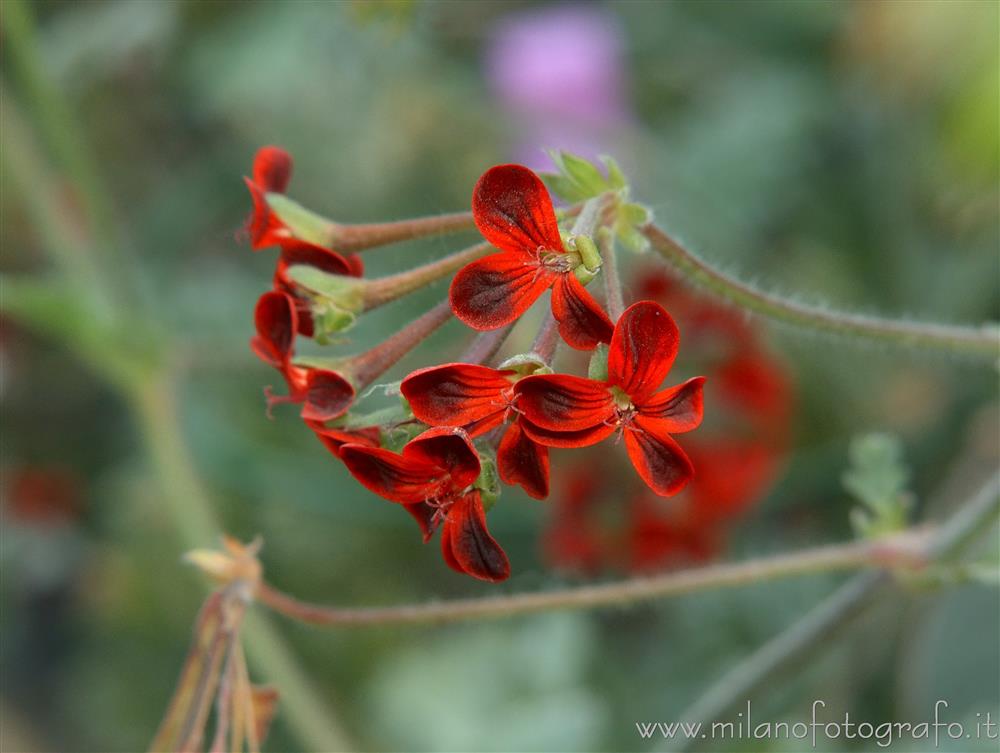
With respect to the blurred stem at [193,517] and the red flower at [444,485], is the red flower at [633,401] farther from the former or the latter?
the blurred stem at [193,517]

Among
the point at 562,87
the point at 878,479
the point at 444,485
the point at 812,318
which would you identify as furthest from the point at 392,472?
the point at 562,87

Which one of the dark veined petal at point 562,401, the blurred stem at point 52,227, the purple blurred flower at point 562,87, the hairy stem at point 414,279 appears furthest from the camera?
the purple blurred flower at point 562,87

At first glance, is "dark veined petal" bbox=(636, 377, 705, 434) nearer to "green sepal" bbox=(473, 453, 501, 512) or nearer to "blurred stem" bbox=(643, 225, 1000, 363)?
"green sepal" bbox=(473, 453, 501, 512)

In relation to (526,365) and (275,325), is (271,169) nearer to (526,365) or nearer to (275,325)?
(275,325)

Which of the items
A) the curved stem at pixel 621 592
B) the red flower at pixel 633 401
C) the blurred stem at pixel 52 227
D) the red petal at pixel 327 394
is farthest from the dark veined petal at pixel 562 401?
the blurred stem at pixel 52 227

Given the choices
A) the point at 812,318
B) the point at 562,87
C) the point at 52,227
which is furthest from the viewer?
the point at 562,87

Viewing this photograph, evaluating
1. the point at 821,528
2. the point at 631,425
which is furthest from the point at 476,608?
the point at 821,528
